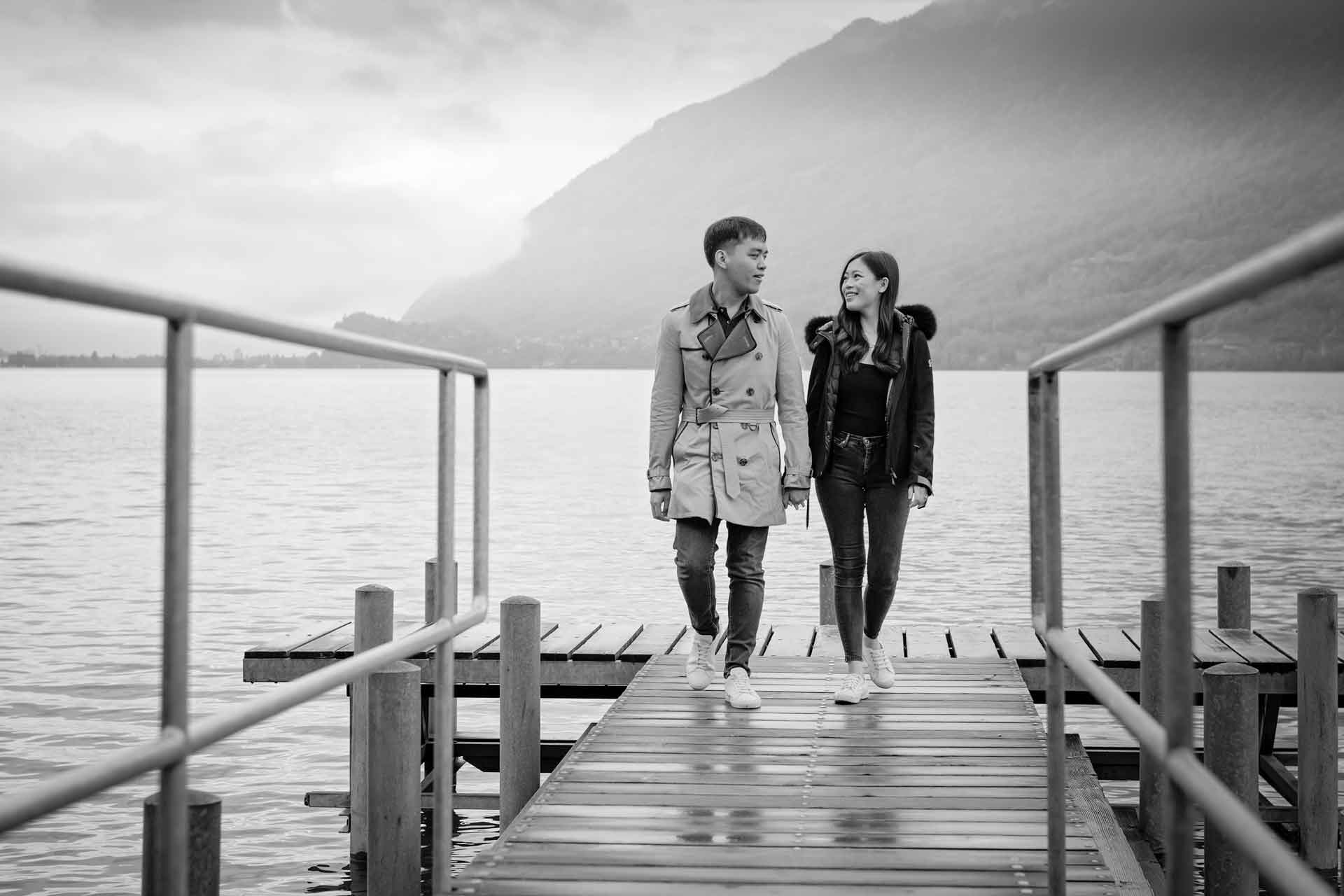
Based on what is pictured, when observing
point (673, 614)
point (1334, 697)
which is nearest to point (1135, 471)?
point (673, 614)

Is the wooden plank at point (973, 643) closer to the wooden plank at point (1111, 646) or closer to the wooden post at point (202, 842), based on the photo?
the wooden plank at point (1111, 646)

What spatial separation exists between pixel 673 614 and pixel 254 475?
96.8 ft

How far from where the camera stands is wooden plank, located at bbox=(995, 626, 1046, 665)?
7.69m

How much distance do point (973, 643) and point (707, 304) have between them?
3092 mm

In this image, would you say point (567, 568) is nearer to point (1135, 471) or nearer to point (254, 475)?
point (254, 475)

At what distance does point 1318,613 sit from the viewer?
263 inches

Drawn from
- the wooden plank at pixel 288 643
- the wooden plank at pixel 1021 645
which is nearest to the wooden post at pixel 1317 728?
the wooden plank at pixel 1021 645

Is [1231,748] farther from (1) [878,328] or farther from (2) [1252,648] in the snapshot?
(2) [1252,648]

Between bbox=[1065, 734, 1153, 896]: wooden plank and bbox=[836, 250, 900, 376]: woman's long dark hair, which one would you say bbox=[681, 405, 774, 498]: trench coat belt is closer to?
bbox=[836, 250, 900, 376]: woman's long dark hair

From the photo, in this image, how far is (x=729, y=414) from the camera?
5.70 metres

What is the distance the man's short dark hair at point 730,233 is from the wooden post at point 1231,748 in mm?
2546

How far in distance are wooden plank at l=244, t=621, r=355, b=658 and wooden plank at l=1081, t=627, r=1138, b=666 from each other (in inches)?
157

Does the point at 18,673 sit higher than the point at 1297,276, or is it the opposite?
the point at 1297,276

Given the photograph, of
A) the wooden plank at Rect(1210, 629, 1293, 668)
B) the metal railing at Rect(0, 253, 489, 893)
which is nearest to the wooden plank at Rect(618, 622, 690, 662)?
the wooden plank at Rect(1210, 629, 1293, 668)
